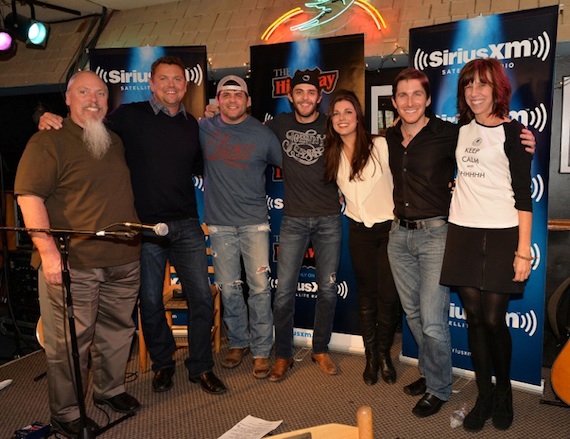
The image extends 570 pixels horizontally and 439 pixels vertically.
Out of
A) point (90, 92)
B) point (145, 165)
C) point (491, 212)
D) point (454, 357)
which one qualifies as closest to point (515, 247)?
point (491, 212)

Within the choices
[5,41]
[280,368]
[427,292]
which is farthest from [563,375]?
[5,41]

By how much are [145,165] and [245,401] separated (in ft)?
5.02

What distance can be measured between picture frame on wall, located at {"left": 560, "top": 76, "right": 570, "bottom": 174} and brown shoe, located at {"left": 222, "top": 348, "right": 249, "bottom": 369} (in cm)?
283

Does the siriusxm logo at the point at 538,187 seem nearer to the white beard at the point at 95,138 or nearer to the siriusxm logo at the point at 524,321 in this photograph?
the siriusxm logo at the point at 524,321

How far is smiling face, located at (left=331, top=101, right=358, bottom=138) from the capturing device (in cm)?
303

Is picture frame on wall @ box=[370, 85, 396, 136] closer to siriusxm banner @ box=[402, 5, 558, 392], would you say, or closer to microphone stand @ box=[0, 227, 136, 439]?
siriusxm banner @ box=[402, 5, 558, 392]

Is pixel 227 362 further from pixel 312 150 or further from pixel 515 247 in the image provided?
pixel 515 247

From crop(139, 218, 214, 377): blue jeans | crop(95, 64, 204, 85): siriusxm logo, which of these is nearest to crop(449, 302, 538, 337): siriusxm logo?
crop(139, 218, 214, 377): blue jeans

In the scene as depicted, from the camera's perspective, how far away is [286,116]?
3.38 m

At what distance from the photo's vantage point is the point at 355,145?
120 inches

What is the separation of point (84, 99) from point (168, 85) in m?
0.55

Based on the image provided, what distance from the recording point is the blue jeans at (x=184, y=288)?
309cm

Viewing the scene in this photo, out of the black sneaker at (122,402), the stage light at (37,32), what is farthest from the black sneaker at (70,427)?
the stage light at (37,32)

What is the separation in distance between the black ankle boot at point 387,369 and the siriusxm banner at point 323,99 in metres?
0.55
